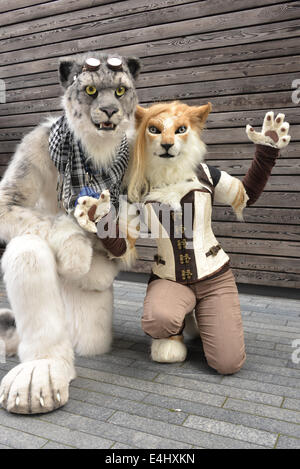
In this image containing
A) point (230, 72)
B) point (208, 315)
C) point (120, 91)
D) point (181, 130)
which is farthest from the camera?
point (230, 72)

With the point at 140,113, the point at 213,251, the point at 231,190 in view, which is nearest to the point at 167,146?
the point at 140,113

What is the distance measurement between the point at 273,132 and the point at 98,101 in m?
0.94

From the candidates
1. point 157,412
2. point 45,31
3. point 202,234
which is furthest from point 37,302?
point 45,31

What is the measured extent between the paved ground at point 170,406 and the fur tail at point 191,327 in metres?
0.06

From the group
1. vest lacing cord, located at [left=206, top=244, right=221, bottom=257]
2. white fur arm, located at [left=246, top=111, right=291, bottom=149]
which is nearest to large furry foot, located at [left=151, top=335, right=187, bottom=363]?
vest lacing cord, located at [left=206, top=244, right=221, bottom=257]

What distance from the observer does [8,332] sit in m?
2.47

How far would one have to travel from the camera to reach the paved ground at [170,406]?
Answer: 1.64 metres

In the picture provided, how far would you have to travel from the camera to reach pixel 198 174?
7.49 ft

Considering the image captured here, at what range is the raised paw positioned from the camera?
1.85m

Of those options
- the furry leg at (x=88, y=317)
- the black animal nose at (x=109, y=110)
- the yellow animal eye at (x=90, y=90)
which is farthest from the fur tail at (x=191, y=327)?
the yellow animal eye at (x=90, y=90)

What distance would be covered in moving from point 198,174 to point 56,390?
4.30 feet

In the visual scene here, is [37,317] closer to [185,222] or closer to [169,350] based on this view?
[169,350]

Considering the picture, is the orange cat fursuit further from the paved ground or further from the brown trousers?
the paved ground

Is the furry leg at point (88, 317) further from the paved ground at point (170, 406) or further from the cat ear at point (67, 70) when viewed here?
the cat ear at point (67, 70)
